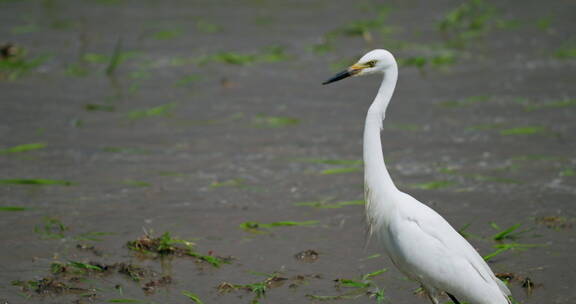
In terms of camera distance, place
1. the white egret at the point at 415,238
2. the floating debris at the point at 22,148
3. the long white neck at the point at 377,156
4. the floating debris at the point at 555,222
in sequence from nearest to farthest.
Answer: the white egret at the point at 415,238 → the long white neck at the point at 377,156 → the floating debris at the point at 555,222 → the floating debris at the point at 22,148

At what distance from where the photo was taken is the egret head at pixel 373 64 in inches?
173

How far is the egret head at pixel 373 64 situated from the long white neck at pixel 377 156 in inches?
1.4

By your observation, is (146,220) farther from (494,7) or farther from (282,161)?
(494,7)

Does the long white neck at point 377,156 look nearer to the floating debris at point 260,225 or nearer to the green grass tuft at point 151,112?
the floating debris at point 260,225

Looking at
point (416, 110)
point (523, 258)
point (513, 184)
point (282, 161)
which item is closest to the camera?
point (523, 258)

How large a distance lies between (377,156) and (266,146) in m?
3.44

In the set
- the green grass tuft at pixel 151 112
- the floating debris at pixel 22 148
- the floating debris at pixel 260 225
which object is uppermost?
the green grass tuft at pixel 151 112

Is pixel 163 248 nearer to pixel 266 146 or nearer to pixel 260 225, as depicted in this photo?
pixel 260 225

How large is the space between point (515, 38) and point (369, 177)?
8.52m

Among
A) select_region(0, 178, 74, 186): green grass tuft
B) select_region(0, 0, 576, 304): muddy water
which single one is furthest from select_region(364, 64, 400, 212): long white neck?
select_region(0, 178, 74, 186): green grass tuft

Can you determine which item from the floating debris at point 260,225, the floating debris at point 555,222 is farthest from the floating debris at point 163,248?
the floating debris at point 555,222

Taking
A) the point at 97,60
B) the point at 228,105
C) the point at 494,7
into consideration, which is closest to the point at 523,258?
the point at 228,105

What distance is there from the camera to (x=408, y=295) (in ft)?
15.7

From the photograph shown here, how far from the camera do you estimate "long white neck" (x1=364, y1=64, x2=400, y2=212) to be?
4.30 meters
